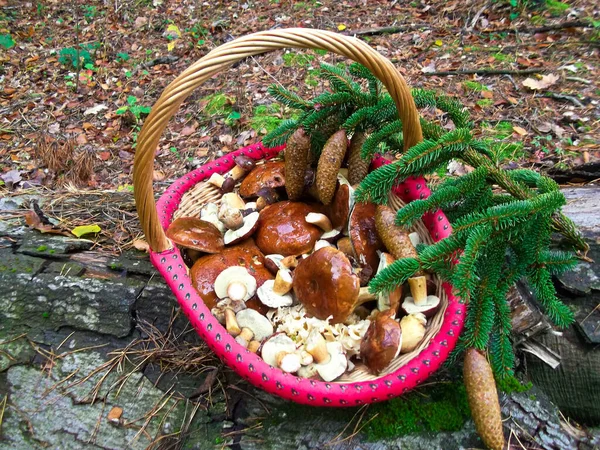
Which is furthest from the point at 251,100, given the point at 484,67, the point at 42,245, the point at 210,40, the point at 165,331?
the point at 165,331

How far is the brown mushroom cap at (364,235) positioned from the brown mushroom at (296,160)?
0.37 m

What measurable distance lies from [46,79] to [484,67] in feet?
18.4

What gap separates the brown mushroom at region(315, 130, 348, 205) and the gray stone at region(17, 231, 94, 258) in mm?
1581

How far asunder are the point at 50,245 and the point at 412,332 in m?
2.22

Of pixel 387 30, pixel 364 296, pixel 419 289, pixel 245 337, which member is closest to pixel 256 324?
pixel 245 337

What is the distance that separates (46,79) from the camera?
19.8ft

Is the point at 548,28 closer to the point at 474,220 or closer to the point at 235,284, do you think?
the point at 474,220

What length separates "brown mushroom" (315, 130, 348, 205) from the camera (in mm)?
2086

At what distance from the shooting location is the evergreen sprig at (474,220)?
5.30 ft

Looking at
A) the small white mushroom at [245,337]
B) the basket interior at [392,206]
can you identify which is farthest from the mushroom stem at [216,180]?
the small white mushroom at [245,337]

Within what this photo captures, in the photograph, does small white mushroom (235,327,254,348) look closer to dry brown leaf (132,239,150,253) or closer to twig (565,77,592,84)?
dry brown leaf (132,239,150,253)

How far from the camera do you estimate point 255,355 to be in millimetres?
1655

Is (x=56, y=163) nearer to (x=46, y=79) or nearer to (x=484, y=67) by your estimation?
(x=46, y=79)

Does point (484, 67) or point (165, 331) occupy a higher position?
point (484, 67)
